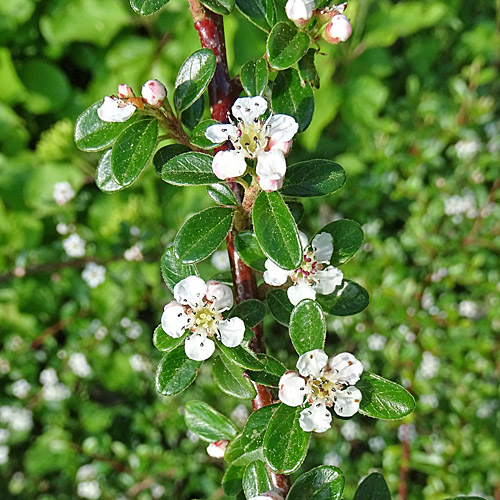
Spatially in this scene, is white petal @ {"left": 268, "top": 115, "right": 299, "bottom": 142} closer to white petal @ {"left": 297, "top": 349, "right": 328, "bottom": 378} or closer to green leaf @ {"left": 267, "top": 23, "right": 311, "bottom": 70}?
green leaf @ {"left": 267, "top": 23, "right": 311, "bottom": 70}

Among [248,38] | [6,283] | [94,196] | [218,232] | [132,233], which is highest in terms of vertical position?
[218,232]

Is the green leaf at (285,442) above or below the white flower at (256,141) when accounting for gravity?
below

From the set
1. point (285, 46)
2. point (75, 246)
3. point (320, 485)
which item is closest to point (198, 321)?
point (320, 485)

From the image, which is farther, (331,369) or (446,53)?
(446,53)

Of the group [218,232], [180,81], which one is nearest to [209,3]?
[180,81]

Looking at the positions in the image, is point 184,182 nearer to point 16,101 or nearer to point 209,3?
point 209,3

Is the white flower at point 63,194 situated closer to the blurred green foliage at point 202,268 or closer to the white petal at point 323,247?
the blurred green foliage at point 202,268

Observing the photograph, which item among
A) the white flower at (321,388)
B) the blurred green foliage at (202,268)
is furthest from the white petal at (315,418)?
the blurred green foliage at (202,268)

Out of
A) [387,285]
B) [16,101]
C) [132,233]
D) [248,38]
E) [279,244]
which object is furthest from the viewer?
[16,101]
